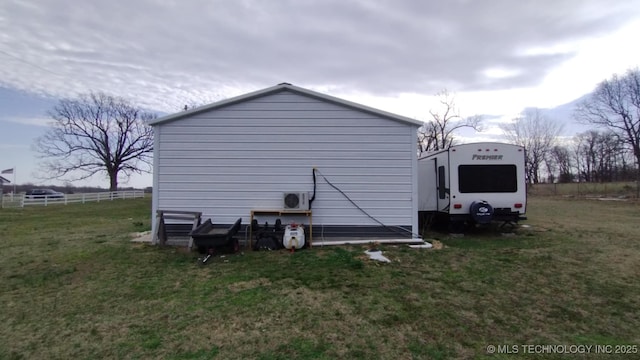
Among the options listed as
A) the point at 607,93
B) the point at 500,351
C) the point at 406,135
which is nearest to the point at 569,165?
the point at 607,93

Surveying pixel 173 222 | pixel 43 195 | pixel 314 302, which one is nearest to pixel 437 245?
pixel 314 302

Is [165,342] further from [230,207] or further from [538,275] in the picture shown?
[538,275]

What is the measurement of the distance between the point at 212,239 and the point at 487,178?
7031 millimetres

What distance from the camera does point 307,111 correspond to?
26.9 feet

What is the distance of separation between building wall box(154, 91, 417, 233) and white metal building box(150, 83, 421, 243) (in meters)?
0.02

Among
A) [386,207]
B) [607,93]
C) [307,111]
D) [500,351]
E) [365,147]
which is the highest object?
[607,93]

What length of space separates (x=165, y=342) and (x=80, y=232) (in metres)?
8.88

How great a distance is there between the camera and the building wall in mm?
8094

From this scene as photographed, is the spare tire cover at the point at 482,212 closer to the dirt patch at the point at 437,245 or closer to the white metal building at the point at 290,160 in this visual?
the dirt patch at the point at 437,245

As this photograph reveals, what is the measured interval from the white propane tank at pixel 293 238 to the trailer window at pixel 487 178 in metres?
4.52

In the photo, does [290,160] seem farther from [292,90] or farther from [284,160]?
[292,90]

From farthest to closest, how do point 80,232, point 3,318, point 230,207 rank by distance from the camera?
point 80,232
point 230,207
point 3,318

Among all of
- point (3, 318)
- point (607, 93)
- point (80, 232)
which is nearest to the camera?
point (3, 318)

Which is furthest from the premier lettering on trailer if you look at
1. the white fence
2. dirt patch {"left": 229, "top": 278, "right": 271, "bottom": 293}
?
the white fence
